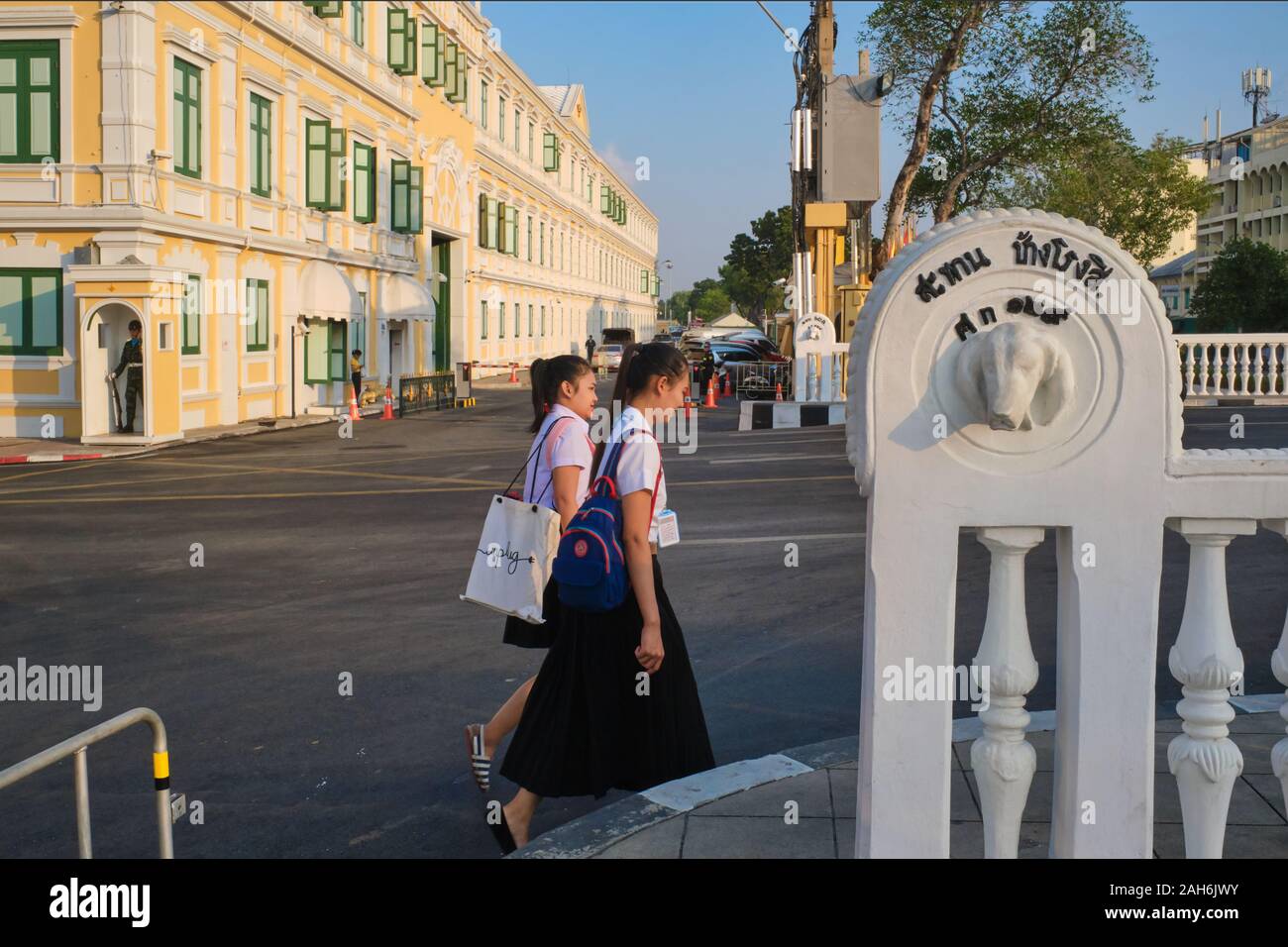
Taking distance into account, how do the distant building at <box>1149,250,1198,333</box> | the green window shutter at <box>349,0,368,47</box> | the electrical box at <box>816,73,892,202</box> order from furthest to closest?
the distant building at <box>1149,250,1198,333</box>
the green window shutter at <box>349,0,368,47</box>
the electrical box at <box>816,73,892,202</box>

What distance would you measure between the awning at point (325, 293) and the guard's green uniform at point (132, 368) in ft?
23.6

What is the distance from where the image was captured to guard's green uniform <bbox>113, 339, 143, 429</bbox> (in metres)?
20.7

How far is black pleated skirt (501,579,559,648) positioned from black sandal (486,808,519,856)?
82 cm

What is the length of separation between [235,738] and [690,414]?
21.0 metres

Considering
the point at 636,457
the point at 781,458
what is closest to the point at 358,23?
the point at 781,458

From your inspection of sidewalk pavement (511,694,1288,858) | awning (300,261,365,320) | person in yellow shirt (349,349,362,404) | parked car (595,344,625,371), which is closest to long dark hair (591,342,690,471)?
sidewalk pavement (511,694,1288,858)

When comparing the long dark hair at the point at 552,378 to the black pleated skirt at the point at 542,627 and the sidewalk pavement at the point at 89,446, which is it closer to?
the black pleated skirt at the point at 542,627

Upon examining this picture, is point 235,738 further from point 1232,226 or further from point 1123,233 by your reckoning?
point 1232,226

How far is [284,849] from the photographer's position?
4523mm

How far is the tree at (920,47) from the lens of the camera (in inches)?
1352

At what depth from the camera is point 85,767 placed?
3.28 meters

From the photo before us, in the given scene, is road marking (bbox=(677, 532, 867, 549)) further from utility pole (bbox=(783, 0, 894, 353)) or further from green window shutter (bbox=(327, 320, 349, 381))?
green window shutter (bbox=(327, 320, 349, 381))

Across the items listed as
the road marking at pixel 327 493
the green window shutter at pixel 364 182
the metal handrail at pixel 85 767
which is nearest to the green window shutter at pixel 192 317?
the road marking at pixel 327 493
